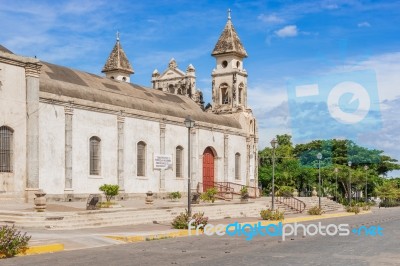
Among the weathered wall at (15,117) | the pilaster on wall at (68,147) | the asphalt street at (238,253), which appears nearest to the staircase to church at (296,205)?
the pilaster on wall at (68,147)

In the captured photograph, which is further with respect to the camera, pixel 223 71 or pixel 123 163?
pixel 223 71

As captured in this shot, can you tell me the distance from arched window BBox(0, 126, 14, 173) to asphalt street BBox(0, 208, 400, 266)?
12243 mm

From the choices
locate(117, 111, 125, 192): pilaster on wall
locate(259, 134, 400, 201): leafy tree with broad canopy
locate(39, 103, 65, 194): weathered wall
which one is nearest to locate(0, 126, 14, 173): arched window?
locate(39, 103, 65, 194): weathered wall

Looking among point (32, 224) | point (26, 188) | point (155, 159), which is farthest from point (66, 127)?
point (32, 224)

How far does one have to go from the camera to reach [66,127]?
3297 centimetres

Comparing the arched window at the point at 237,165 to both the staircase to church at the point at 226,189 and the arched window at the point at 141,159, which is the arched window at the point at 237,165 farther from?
the arched window at the point at 141,159

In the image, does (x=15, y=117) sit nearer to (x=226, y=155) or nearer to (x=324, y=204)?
(x=226, y=155)

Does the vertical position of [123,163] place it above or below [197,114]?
below

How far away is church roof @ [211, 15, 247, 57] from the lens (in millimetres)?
53031

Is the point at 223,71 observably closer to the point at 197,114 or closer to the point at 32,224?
the point at 197,114

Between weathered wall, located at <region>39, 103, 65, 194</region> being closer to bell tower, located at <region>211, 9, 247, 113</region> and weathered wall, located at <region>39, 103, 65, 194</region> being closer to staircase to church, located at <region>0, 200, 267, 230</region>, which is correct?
staircase to church, located at <region>0, 200, 267, 230</region>

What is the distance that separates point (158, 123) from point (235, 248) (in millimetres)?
24394

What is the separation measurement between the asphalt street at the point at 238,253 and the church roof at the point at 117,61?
137 ft

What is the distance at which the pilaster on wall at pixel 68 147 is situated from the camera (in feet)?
108
